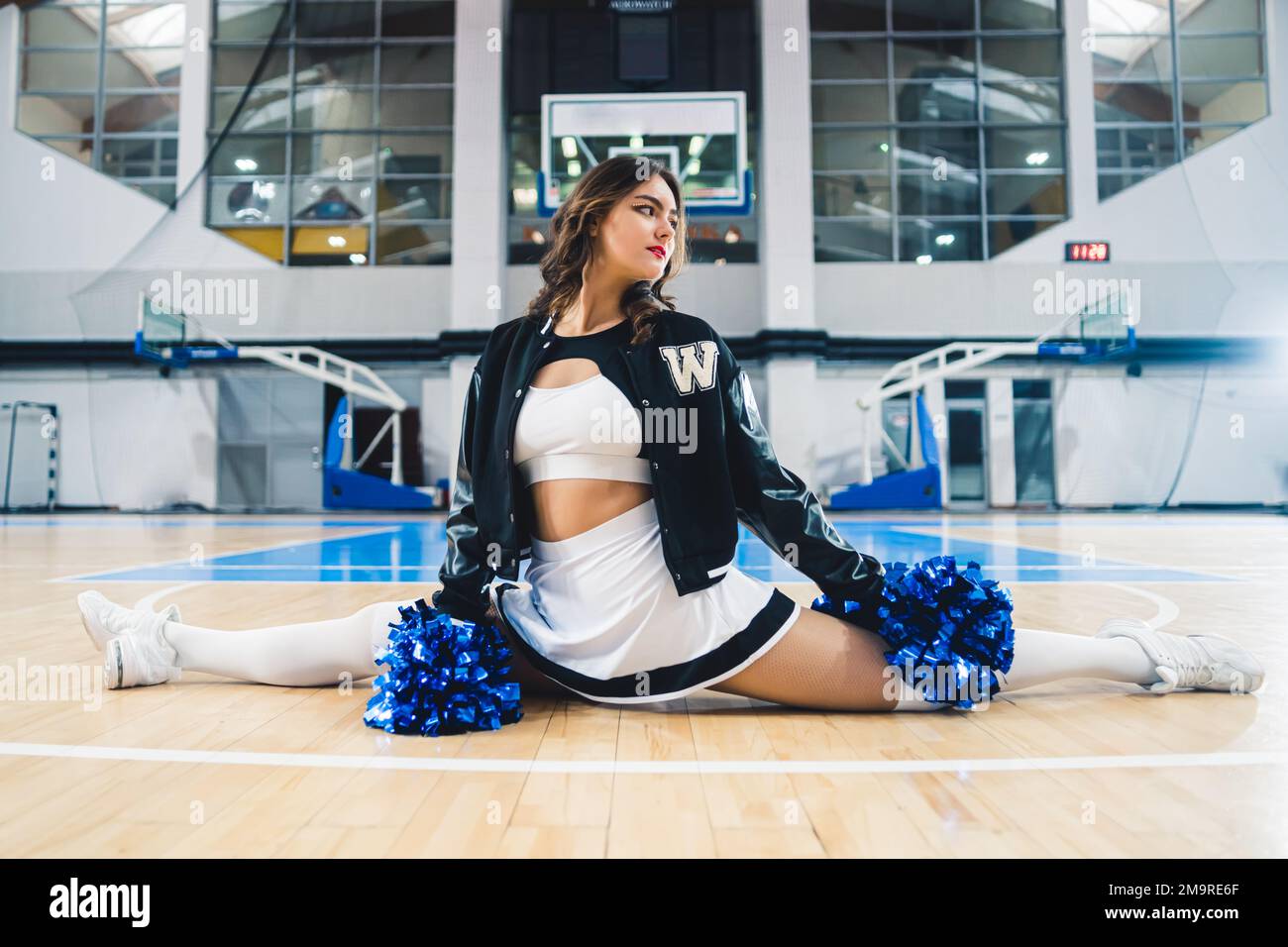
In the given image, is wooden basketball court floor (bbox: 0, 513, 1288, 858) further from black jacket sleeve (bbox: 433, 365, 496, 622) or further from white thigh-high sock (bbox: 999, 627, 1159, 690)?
black jacket sleeve (bbox: 433, 365, 496, 622)

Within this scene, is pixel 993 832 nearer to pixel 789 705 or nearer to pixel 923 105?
pixel 789 705

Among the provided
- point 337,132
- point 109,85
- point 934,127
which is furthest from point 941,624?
point 109,85

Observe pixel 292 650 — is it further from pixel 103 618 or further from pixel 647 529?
pixel 647 529

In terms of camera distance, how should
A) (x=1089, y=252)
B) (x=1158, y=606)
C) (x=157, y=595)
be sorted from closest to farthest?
1. (x=1158, y=606)
2. (x=157, y=595)
3. (x=1089, y=252)

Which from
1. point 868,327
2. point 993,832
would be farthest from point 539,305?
point 868,327

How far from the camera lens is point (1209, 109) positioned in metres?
13.7

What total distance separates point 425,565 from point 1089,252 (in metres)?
13.1

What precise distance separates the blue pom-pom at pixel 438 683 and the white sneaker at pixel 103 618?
2.78 ft

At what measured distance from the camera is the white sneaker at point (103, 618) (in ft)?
7.02

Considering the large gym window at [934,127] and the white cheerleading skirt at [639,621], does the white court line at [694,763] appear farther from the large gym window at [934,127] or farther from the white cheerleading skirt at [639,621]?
the large gym window at [934,127]

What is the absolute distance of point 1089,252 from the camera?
1402 cm

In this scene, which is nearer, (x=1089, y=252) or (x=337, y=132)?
(x=1089, y=252)

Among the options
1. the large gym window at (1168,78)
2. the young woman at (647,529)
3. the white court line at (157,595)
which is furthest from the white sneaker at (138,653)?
the large gym window at (1168,78)
